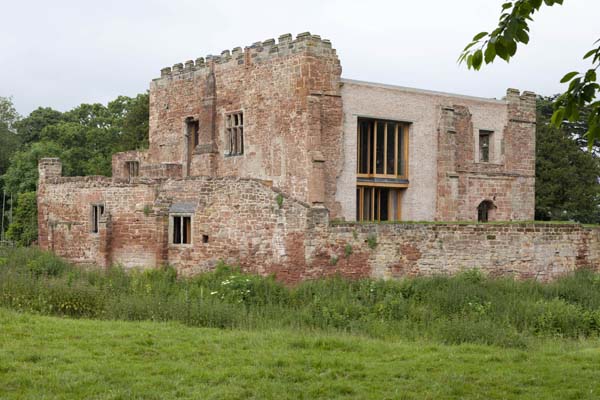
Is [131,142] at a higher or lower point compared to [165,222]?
higher

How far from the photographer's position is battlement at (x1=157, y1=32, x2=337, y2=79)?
25047 mm

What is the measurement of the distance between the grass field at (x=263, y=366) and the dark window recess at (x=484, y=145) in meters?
16.3

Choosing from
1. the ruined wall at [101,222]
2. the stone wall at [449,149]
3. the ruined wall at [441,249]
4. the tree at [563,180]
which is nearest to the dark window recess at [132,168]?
the ruined wall at [101,222]

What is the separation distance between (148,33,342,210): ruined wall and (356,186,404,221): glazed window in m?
1.67

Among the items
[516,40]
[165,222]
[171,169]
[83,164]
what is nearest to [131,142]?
[83,164]

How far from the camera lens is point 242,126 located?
90.5ft

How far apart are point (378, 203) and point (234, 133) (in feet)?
19.1

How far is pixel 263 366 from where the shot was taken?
464 inches

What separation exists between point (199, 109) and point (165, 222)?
663 cm

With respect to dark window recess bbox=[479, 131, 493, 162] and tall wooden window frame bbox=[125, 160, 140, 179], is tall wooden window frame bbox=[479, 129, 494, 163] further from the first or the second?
tall wooden window frame bbox=[125, 160, 140, 179]

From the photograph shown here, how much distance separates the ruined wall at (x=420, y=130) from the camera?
2581cm

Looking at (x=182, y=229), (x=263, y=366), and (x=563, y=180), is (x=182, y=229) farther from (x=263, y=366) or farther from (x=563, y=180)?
(x=563, y=180)

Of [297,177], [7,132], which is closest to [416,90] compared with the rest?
[297,177]

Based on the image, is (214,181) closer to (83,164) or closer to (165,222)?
(165,222)
